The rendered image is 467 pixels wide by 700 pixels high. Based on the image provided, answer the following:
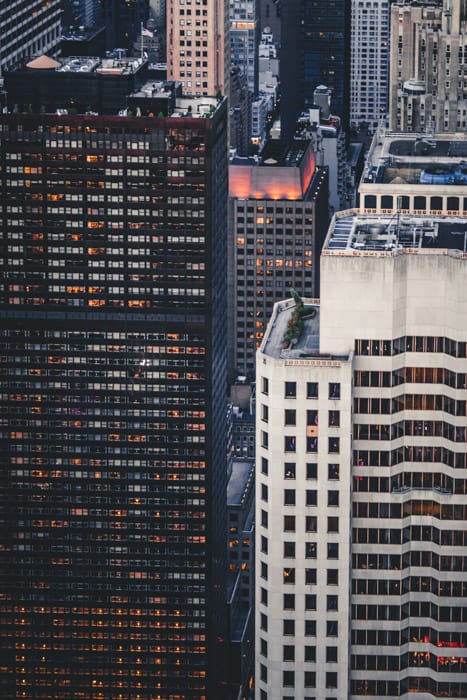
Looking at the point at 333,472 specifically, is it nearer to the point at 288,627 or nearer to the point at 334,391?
the point at 334,391

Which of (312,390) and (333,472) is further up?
(312,390)

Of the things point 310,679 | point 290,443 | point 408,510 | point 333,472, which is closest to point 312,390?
point 290,443

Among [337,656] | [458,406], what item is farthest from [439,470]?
[337,656]

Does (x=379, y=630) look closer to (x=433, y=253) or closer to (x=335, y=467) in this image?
(x=335, y=467)

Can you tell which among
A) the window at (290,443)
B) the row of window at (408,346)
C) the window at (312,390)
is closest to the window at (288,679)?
the window at (290,443)

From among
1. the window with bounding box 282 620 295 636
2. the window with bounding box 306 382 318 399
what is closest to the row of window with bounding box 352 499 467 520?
the window with bounding box 306 382 318 399
